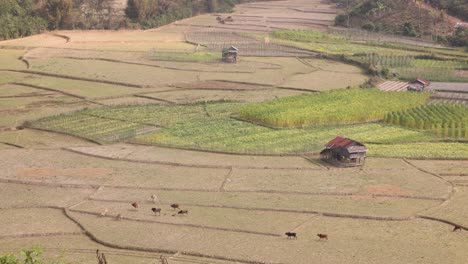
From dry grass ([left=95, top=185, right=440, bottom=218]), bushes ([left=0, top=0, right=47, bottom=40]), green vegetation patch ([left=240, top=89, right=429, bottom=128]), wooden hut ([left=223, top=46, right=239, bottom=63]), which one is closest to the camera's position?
dry grass ([left=95, top=185, right=440, bottom=218])

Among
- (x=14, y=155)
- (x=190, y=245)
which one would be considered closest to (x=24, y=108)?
(x=14, y=155)

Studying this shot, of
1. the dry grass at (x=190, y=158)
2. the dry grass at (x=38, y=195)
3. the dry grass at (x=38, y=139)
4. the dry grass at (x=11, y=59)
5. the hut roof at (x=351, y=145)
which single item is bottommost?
the dry grass at (x=38, y=139)

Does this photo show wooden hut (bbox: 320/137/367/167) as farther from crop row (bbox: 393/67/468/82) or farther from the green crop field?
crop row (bbox: 393/67/468/82)

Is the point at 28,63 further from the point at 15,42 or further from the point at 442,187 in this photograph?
the point at 442,187

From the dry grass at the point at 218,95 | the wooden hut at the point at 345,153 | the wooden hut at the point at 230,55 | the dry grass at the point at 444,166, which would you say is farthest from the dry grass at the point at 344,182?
the wooden hut at the point at 230,55

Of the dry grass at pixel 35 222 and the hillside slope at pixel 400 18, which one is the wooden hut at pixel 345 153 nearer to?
the dry grass at pixel 35 222

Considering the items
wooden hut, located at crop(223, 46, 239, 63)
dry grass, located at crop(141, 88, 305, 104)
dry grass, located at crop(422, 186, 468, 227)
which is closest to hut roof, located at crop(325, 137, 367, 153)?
dry grass, located at crop(422, 186, 468, 227)
